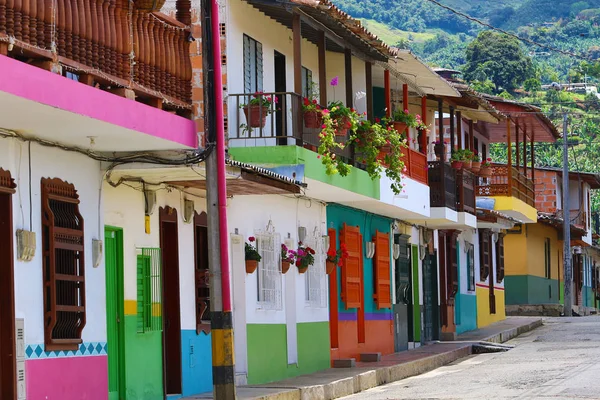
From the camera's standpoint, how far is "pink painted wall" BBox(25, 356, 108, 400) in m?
13.0

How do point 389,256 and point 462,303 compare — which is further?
point 462,303

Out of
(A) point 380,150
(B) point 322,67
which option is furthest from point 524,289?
(B) point 322,67

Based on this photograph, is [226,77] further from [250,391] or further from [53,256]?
[53,256]

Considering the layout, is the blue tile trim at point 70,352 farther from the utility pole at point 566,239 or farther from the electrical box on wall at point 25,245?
the utility pole at point 566,239

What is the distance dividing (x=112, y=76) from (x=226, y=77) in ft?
18.2

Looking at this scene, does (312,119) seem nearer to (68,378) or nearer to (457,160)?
(68,378)

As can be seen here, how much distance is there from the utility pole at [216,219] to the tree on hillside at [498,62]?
103 metres

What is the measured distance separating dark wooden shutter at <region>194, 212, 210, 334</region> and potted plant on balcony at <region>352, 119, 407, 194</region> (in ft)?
12.9

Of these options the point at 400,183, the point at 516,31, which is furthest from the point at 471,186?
the point at 516,31

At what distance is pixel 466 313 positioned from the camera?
35969 mm

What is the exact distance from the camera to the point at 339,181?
68.2 ft

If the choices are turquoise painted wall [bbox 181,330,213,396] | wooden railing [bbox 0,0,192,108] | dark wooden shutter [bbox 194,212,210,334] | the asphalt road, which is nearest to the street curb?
the asphalt road

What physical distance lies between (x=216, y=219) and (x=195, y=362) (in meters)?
4.07

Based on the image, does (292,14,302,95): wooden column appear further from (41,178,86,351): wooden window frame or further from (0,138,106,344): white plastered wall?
(41,178,86,351): wooden window frame
